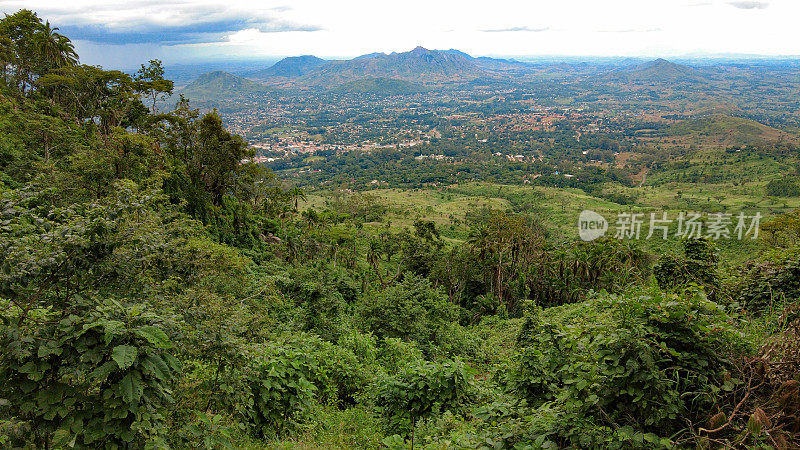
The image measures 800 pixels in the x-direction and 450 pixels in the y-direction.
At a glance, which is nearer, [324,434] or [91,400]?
[91,400]

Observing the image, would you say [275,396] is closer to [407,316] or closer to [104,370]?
[104,370]

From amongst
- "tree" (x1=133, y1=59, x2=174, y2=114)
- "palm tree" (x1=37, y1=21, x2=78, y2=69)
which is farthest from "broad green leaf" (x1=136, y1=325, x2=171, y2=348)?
"palm tree" (x1=37, y1=21, x2=78, y2=69)

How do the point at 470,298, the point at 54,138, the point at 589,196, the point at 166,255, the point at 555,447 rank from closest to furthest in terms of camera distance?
the point at 555,447, the point at 166,255, the point at 54,138, the point at 470,298, the point at 589,196

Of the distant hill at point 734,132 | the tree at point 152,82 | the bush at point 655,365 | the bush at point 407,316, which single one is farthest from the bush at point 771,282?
the distant hill at point 734,132

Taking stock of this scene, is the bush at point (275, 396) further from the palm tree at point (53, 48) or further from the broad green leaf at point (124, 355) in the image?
the palm tree at point (53, 48)

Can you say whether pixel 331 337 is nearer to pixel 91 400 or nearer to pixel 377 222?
pixel 91 400

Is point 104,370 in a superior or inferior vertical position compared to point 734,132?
superior

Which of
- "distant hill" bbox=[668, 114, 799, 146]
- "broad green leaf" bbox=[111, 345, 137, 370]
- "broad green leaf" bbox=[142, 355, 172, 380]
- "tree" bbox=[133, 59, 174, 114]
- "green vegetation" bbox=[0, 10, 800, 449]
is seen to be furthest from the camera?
"distant hill" bbox=[668, 114, 799, 146]

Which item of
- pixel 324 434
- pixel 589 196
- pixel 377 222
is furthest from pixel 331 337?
pixel 589 196

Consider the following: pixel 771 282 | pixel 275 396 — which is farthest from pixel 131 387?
pixel 771 282

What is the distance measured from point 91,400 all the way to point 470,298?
2166 centimetres

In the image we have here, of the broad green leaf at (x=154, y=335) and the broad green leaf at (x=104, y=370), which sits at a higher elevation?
the broad green leaf at (x=154, y=335)

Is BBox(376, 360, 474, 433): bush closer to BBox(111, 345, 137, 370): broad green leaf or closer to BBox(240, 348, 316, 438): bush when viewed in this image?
BBox(240, 348, 316, 438): bush

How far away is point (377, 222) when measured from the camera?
4541 centimetres
